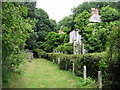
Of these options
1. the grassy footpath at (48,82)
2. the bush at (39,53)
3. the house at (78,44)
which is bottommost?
the grassy footpath at (48,82)

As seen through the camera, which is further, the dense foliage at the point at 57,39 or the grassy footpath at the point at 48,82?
the dense foliage at the point at 57,39

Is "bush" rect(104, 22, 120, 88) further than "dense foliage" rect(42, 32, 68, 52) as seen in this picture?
No

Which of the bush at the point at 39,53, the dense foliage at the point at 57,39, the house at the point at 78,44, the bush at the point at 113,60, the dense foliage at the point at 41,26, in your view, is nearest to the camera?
the bush at the point at 113,60

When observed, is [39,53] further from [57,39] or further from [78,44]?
[78,44]

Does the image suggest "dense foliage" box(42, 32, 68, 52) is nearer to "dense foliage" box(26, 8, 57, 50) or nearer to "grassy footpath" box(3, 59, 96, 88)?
"dense foliage" box(26, 8, 57, 50)

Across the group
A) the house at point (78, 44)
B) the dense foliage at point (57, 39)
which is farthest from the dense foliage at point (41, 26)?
the house at point (78, 44)

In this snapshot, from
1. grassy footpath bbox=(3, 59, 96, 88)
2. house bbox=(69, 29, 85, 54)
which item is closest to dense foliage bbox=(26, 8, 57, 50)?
house bbox=(69, 29, 85, 54)

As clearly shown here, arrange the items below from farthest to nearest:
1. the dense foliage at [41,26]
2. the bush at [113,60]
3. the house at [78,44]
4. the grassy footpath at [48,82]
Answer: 1. the dense foliage at [41,26]
2. the house at [78,44]
3. the grassy footpath at [48,82]
4. the bush at [113,60]

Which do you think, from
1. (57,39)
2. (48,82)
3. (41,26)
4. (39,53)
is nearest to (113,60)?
(48,82)

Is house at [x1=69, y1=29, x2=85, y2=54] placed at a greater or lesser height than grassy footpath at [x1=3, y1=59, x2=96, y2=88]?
greater

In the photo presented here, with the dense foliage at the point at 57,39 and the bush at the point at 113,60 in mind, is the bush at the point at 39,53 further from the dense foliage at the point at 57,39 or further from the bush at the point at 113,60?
the bush at the point at 113,60

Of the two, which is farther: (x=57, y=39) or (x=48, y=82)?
(x=57, y=39)

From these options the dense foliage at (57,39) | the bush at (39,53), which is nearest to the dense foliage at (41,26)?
the bush at (39,53)

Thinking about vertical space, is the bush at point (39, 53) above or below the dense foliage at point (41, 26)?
below
